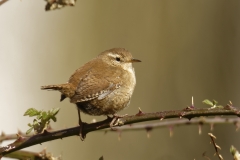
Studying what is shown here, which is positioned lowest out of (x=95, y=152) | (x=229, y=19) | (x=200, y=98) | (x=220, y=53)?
(x=95, y=152)

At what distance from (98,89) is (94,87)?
35 millimetres

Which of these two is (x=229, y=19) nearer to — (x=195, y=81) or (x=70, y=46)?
(x=195, y=81)

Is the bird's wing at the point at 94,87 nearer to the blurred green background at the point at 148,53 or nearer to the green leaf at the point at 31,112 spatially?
the green leaf at the point at 31,112

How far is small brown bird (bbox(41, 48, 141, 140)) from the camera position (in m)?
3.58

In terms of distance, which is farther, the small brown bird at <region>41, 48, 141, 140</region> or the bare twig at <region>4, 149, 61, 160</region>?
the small brown bird at <region>41, 48, 141, 140</region>

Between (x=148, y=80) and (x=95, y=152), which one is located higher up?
(x=148, y=80)

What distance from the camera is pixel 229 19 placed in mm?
8914

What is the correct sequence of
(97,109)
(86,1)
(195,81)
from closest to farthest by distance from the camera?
(97,109) → (195,81) → (86,1)

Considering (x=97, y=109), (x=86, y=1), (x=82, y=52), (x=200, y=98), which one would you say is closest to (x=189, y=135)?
(x=200, y=98)

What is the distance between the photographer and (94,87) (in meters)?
3.66

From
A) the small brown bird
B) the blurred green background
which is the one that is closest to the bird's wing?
the small brown bird

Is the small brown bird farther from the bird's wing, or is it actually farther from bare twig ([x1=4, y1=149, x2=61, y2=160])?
bare twig ([x1=4, y1=149, x2=61, y2=160])

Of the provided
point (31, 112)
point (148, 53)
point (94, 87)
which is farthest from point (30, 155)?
point (148, 53)

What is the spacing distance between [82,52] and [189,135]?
2665 millimetres
